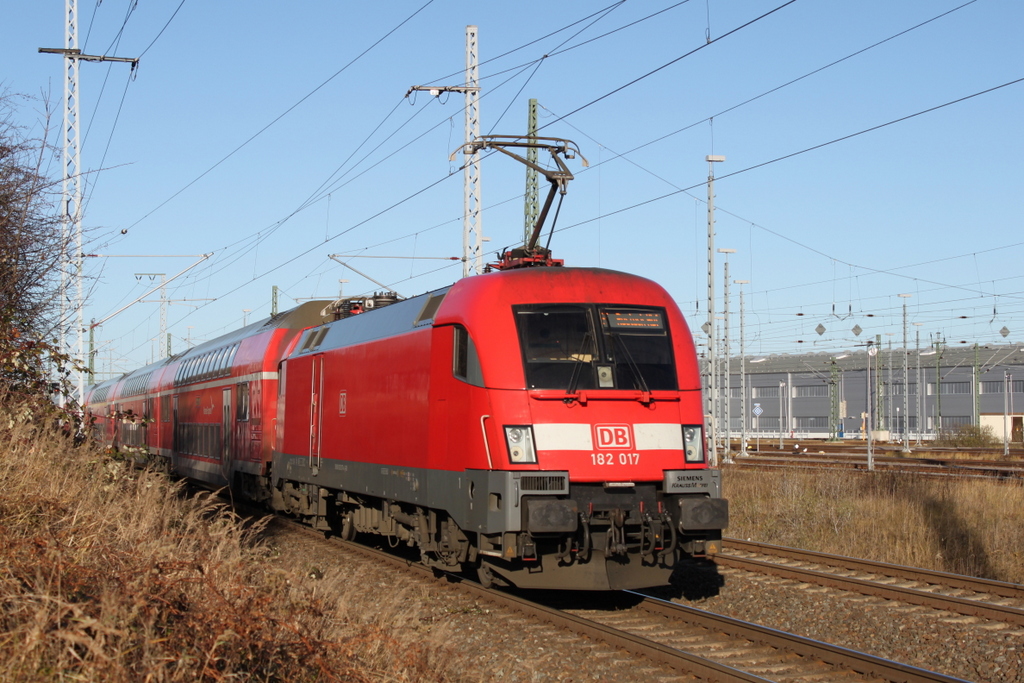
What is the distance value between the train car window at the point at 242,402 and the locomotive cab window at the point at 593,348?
11490mm

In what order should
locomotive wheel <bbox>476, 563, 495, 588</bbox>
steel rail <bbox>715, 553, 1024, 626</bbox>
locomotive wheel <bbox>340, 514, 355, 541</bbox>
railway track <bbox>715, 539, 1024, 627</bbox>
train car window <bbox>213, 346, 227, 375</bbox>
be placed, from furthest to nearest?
train car window <bbox>213, 346, 227, 375</bbox>, locomotive wheel <bbox>340, 514, 355, 541</bbox>, locomotive wheel <bbox>476, 563, 495, 588</bbox>, railway track <bbox>715, 539, 1024, 627</bbox>, steel rail <bbox>715, 553, 1024, 626</bbox>

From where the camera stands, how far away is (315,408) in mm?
15648

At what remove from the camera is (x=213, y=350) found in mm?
24188

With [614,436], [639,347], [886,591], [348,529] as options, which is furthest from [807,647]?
[348,529]

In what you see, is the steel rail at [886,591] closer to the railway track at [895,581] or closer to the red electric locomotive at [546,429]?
the railway track at [895,581]

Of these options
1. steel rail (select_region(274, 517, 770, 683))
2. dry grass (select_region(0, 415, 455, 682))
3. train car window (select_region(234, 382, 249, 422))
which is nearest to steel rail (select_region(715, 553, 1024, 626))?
steel rail (select_region(274, 517, 770, 683))

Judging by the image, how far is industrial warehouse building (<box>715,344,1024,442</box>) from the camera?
6266 cm

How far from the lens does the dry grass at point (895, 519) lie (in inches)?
536

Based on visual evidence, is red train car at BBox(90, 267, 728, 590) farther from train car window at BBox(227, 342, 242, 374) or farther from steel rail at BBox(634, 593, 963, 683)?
train car window at BBox(227, 342, 242, 374)

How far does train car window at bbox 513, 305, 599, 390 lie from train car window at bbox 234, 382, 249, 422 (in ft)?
37.6

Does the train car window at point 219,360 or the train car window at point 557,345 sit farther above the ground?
the train car window at point 219,360

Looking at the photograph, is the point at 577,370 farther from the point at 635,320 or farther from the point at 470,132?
the point at 470,132

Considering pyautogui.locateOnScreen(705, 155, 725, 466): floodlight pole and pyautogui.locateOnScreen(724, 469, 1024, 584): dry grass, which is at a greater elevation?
pyautogui.locateOnScreen(705, 155, 725, 466): floodlight pole

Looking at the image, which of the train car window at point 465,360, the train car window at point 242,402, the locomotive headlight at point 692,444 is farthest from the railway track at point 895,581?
the train car window at point 242,402
